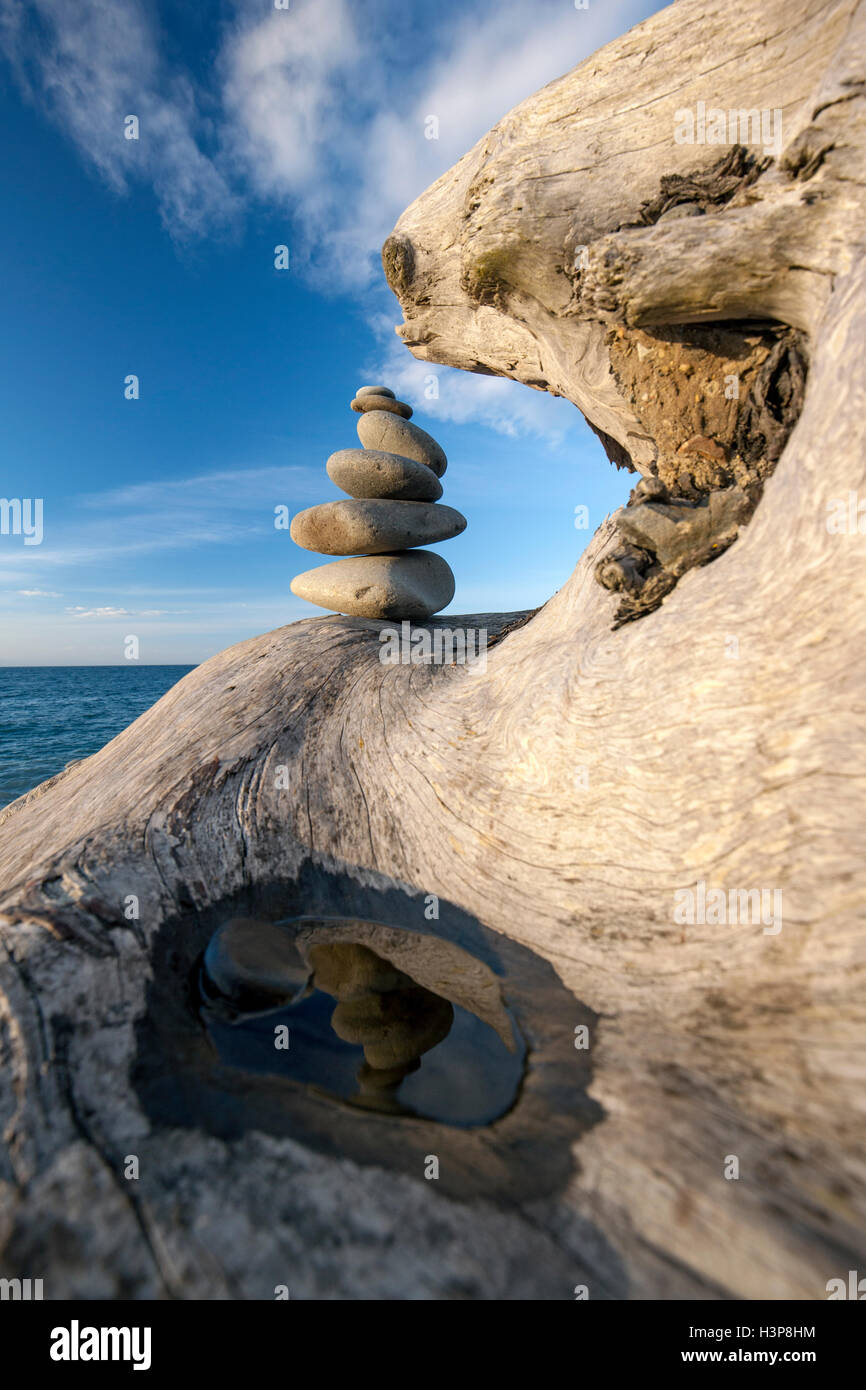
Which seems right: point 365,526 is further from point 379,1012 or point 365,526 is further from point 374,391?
point 379,1012

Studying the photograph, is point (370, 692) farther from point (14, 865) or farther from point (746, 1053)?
point (746, 1053)

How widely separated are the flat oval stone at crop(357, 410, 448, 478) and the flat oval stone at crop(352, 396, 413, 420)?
25 centimetres

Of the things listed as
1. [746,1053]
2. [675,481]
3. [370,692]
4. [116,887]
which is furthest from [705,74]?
[116,887]

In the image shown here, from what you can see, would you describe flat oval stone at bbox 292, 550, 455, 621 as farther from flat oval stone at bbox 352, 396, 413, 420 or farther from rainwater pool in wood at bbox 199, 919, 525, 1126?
rainwater pool in wood at bbox 199, 919, 525, 1126

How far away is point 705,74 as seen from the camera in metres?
4.42

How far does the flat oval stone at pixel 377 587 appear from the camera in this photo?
8.91 metres

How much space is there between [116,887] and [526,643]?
3.61 metres

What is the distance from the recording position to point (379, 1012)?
3.38 m

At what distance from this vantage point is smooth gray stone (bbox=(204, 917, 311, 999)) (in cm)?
344

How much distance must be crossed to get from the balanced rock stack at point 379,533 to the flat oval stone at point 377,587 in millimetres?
15

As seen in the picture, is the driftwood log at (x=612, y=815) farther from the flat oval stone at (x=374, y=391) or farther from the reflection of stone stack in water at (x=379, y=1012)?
the flat oval stone at (x=374, y=391)

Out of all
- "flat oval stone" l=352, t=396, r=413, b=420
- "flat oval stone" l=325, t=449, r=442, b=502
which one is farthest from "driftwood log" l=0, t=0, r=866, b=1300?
"flat oval stone" l=352, t=396, r=413, b=420

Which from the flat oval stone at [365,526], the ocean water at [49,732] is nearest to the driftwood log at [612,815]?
the flat oval stone at [365,526]
